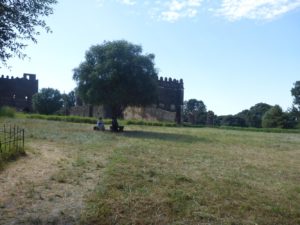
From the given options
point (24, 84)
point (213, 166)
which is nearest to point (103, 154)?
point (213, 166)

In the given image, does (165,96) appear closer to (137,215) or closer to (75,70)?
(75,70)

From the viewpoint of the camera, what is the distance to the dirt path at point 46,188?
23.8ft

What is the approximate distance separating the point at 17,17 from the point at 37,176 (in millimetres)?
4047

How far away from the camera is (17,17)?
927 centimetres

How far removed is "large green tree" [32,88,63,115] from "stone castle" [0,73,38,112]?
26.6 ft

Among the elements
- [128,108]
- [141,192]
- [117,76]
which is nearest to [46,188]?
[141,192]

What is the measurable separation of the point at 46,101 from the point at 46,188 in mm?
63422

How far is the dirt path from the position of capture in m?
7.27

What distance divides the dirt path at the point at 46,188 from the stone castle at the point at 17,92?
68.2 meters

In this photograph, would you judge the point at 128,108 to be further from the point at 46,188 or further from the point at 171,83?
the point at 46,188

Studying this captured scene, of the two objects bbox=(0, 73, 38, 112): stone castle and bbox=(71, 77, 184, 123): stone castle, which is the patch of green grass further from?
bbox=(0, 73, 38, 112): stone castle

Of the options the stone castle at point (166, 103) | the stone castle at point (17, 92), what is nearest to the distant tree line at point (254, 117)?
the stone castle at point (166, 103)

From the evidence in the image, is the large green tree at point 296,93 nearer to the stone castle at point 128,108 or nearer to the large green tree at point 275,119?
the large green tree at point 275,119

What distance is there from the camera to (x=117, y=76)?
3150 centimetres
